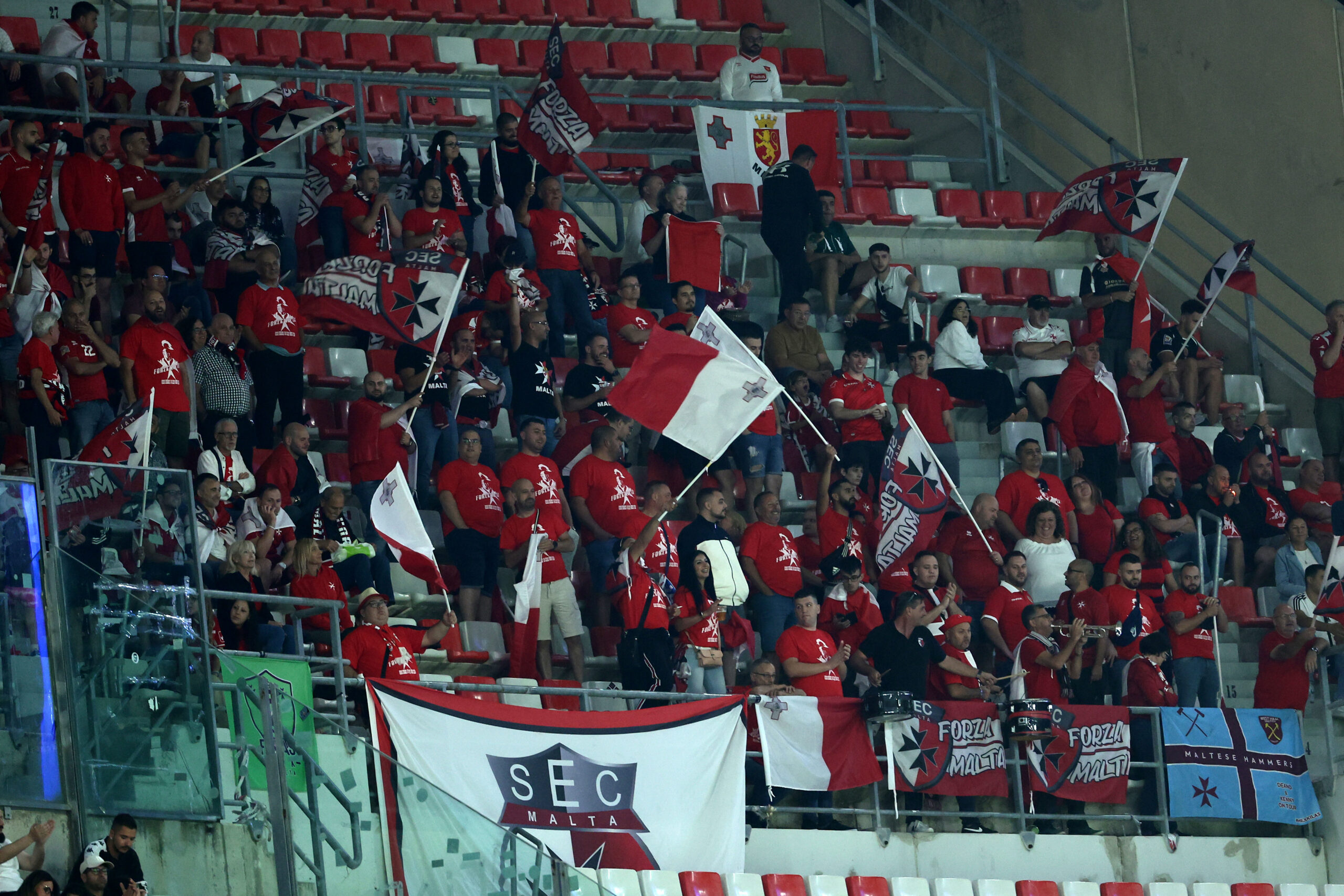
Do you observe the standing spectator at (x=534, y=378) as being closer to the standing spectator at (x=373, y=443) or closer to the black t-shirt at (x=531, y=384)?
the black t-shirt at (x=531, y=384)

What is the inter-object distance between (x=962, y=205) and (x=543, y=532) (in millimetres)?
6855

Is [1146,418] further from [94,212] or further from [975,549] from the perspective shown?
[94,212]

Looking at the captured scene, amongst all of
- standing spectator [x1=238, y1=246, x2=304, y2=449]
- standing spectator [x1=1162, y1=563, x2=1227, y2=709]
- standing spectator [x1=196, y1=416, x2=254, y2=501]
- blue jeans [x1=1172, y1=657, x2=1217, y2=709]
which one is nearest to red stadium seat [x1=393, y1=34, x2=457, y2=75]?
standing spectator [x1=238, y1=246, x2=304, y2=449]

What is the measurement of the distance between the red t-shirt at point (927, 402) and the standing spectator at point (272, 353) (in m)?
4.23

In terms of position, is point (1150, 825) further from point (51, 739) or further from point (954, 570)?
point (51, 739)

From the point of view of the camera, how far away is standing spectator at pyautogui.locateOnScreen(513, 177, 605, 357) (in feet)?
54.1

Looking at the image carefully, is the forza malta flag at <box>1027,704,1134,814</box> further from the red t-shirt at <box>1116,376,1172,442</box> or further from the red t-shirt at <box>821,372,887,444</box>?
the red t-shirt at <box>1116,376,1172,442</box>

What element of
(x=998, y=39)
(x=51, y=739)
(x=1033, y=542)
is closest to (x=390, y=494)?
(x=51, y=739)

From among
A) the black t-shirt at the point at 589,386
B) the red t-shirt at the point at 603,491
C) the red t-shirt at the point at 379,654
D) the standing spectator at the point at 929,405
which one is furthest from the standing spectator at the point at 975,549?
the red t-shirt at the point at 379,654

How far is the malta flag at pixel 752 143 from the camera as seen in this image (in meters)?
18.9

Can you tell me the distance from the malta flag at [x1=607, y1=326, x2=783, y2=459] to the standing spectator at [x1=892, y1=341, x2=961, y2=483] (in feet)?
7.52

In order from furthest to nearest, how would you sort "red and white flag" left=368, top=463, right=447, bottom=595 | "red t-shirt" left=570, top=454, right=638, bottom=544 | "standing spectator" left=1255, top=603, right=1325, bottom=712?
"standing spectator" left=1255, top=603, right=1325, bottom=712 < "red t-shirt" left=570, top=454, right=638, bottom=544 < "red and white flag" left=368, top=463, right=447, bottom=595

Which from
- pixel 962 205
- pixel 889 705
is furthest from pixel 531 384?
pixel 962 205

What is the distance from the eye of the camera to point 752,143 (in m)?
19.0
